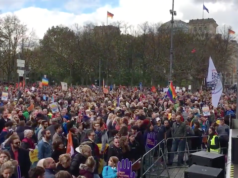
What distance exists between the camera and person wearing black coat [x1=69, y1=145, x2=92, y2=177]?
6.65 meters

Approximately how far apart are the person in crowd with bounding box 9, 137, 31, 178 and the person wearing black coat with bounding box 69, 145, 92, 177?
1231mm

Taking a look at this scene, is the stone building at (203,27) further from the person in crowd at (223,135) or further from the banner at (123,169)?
the banner at (123,169)

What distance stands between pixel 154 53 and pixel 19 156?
165 ft

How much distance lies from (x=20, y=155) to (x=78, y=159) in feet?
4.69

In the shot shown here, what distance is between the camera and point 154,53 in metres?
56.8

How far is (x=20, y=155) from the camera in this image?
7.51 m

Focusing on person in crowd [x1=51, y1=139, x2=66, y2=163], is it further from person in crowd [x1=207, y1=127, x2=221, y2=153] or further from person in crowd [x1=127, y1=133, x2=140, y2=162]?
person in crowd [x1=207, y1=127, x2=221, y2=153]

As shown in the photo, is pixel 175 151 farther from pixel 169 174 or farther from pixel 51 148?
pixel 51 148

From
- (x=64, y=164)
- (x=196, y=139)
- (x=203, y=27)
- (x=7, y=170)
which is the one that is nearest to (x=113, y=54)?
(x=203, y=27)

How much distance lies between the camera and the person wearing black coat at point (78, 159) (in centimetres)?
665

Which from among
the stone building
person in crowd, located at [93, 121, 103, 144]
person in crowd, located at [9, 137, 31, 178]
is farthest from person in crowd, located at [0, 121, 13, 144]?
the stone building

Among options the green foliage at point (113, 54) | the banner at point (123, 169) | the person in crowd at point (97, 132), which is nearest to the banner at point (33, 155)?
the banner at point (123, 169)

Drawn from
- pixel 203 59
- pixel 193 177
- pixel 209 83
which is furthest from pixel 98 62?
pixel 193 177

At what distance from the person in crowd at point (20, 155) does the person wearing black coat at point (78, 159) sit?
123cm
